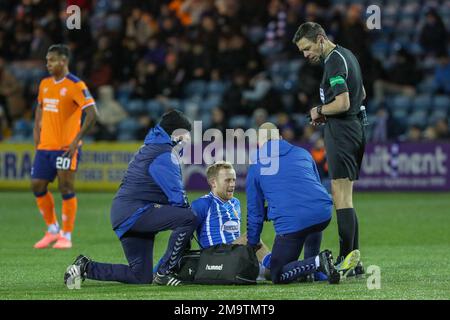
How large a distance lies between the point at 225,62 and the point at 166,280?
14.9 meters

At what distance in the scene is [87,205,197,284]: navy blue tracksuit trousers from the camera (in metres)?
9.02

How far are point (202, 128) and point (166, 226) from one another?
13.1 metres

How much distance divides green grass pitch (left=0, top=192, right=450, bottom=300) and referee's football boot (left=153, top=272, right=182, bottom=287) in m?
0.14

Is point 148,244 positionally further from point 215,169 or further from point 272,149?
point 272,149

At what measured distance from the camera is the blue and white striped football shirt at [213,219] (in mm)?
9430

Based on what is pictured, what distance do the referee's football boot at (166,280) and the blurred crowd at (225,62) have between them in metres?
12.3

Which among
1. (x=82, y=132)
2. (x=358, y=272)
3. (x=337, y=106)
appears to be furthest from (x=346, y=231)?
(x=82, y=132)

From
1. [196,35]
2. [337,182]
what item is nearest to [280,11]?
[196,35]

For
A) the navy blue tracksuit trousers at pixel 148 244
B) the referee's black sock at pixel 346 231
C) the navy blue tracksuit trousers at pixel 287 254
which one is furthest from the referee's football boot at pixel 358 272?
the navy blue tracksuit trousers at pixel 148 244

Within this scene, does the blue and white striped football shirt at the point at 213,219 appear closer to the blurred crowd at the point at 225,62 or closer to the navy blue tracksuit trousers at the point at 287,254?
the navy blue tracksuit trousers at the point at 287,254

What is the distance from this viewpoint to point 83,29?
24.9 m

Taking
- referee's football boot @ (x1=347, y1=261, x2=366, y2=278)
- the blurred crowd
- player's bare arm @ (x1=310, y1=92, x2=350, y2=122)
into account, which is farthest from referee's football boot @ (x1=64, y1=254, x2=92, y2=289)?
the blurred crowd

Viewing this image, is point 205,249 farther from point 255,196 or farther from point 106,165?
point 106,165
